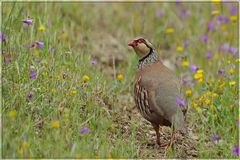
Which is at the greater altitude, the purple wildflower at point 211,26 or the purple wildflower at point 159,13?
the purple wildflower at point 159,13

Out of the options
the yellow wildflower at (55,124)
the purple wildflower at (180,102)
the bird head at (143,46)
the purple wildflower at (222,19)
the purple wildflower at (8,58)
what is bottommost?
the yellow wildflower at (55,124)

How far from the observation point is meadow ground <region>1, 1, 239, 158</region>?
5.50m

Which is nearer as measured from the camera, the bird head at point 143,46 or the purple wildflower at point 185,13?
the bird head at point 143,46

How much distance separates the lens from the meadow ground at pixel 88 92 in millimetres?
5504

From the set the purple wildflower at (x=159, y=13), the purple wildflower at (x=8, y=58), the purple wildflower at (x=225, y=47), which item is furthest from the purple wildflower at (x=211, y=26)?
the purple wildflower at (x=8, y=58)

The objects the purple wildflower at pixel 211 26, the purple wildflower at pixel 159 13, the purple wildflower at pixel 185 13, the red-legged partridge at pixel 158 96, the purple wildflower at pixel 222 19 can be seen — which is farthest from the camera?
the purple wildflower at pixel 185 13

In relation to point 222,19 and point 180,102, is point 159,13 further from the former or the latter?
point 180,102

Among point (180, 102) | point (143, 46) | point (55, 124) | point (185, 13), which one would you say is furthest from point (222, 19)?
point (55, 124)

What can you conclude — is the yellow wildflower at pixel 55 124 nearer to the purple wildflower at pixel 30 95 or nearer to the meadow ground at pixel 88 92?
the meadow ground at pixel 88 92

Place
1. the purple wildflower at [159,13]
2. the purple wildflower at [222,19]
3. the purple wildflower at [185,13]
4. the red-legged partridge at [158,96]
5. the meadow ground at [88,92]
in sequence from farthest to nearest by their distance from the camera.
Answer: the purple wildflower at [185,13]
the purple wildflower at [159,13]
the purple wildflower at [222,19]
the red-legged partridge at [158,96]
the meadow ground at [88,92]

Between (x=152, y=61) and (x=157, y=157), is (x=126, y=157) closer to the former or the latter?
(x=157, y=157)

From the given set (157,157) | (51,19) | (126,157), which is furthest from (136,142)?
(51,19)

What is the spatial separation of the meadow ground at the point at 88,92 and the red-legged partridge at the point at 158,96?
9.8 inches

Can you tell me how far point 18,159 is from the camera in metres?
5.04
